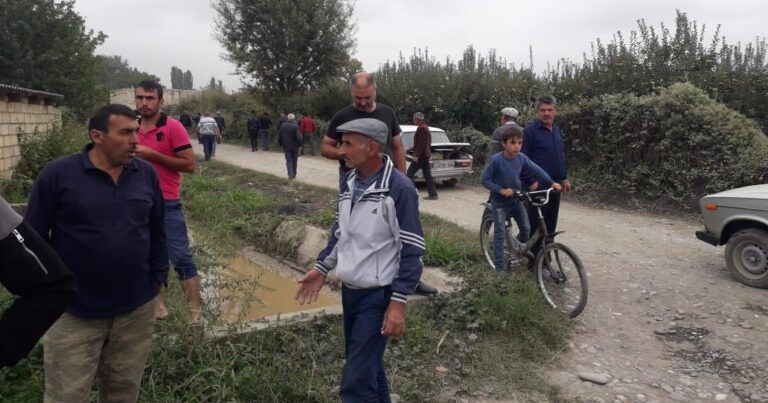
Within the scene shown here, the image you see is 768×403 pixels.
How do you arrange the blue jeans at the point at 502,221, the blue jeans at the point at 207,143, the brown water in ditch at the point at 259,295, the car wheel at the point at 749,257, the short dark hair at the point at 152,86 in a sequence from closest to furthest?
the short dark hair at the point at 152,86 < the brown water in ditch at the point at 259,295 < the blue jeans at the point at 502,221 < the car wheel at the point at 749,257 < the blue jeans at the point at 207,143

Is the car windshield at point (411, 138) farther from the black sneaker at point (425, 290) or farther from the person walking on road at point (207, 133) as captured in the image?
the person walking on road at point (207, 133)

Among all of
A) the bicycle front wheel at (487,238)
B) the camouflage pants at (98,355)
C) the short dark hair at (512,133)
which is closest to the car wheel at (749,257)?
the bicycle front wheel at (487,238)

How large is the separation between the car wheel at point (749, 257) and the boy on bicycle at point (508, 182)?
2317 millimetres

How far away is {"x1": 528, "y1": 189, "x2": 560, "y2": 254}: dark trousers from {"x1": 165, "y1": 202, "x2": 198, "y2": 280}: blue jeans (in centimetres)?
333

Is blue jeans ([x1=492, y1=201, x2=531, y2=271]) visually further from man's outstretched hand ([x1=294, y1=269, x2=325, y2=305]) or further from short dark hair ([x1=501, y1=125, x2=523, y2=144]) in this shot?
man's outstretched hand ([x1=294, y1=269, x2=325, y2=305])

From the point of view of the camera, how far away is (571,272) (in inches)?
208

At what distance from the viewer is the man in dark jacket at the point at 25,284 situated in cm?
160

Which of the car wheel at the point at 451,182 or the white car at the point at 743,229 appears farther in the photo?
the car wheel at the point at 451,182

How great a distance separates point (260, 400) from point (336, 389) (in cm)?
50

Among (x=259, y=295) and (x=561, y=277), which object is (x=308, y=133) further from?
(x=561, y=277)

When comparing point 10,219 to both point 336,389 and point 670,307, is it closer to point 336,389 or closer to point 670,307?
point 336,389

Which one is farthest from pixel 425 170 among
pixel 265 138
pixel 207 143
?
pixel 265 138

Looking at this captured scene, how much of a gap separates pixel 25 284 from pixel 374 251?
1543 mm

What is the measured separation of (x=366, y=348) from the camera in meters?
2.81
